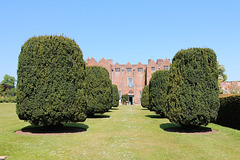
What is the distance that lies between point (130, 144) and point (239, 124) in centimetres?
836

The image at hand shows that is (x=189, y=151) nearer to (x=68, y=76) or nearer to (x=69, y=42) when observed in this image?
(x=68, y=76)

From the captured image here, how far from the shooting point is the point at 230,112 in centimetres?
1484

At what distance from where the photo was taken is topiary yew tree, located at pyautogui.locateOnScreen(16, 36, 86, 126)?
35.9 feet

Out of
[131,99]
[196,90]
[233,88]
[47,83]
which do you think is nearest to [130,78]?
[131,99]

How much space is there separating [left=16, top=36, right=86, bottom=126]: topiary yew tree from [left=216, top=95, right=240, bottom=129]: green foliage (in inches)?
397

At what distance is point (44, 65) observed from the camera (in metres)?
11.2

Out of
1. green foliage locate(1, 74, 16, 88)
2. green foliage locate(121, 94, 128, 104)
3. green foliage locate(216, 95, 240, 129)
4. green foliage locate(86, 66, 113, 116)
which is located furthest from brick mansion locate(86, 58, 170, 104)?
green foliage locate(1, 74, 16, 88)

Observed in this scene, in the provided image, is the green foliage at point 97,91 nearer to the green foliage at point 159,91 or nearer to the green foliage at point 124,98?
the green foliage at point 159,91

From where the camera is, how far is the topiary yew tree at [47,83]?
11.0m

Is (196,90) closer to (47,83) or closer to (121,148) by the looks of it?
(121,148)

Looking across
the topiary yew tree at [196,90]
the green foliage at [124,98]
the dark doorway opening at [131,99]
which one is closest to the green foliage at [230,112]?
the topiary yew tree at [196,90]

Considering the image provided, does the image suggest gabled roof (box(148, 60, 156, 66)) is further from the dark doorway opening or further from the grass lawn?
the grass lawn

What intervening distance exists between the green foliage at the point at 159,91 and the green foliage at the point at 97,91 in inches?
182

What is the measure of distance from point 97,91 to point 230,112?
1152 centimetres
